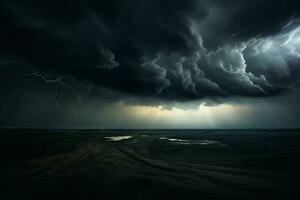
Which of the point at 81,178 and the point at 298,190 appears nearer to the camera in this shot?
the point at 298,190

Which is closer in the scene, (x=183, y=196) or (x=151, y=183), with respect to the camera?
(x=183, y=196)

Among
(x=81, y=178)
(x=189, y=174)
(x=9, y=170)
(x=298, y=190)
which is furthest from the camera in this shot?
(x=9, y=170)

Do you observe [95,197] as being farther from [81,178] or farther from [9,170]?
[9,170]

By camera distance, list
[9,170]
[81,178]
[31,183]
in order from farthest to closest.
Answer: [9,170] → [81,178] → [31,183]

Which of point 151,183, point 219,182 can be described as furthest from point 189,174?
point 151,183

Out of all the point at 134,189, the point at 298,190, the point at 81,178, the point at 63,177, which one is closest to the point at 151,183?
the point at 134,189

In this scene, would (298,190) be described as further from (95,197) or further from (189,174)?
(95,197)

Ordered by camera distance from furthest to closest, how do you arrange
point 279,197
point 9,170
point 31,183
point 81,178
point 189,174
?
point 9,170, point 189,174, point 81,178, point 31,183, point 279,197

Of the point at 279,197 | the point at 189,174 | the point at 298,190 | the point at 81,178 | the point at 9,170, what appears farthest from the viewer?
the point at 9,170

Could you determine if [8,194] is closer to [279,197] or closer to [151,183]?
[151,183]
